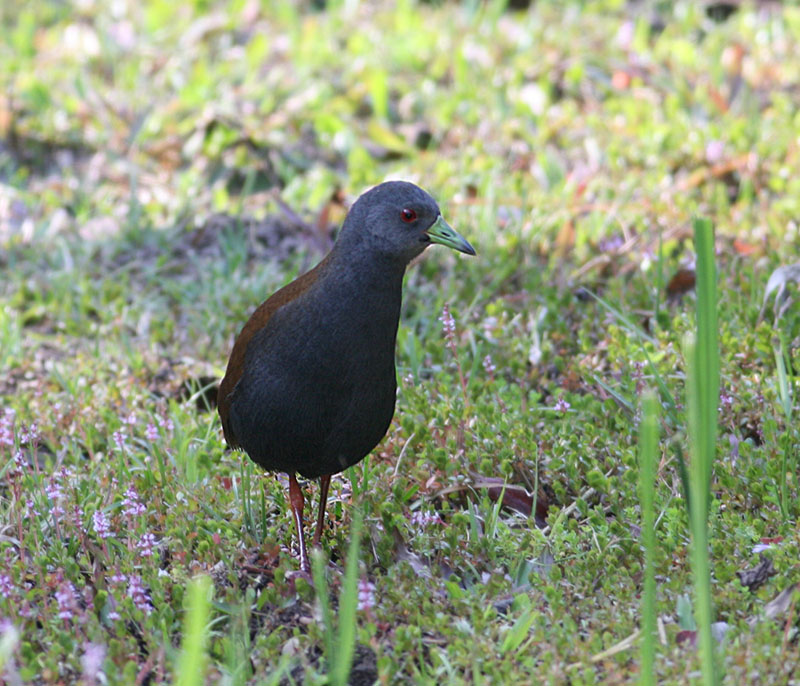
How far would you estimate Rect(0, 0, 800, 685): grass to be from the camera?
3146 mm

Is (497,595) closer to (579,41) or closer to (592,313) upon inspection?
(592,313)

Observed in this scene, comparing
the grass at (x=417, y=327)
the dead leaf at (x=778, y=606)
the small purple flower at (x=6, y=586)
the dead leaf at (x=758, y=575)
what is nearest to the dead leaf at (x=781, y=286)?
the grass at (x=417, y=327)

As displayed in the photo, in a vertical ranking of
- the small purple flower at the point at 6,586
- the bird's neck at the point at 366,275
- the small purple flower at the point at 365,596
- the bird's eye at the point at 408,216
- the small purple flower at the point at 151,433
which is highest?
the bird's eye at the point at 408,216

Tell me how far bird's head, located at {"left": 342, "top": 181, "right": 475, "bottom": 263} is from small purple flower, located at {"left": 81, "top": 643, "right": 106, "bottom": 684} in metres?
1.31

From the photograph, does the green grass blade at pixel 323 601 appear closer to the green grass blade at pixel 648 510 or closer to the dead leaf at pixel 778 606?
the green grass blade at pixel 648 510

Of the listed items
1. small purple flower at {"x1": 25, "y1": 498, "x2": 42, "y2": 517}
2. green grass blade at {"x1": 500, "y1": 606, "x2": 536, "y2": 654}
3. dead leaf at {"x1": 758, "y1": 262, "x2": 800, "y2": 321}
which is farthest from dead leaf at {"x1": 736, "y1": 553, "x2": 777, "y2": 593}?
small purple flower at {"x1": 25, "y1": 498, "x2": 42, "y2": 517}

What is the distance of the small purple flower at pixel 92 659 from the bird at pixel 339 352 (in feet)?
2.23

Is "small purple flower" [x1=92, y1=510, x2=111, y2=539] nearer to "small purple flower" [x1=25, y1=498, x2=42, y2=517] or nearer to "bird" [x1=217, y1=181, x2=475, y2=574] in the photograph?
"small purple flower" [x1=25, y1=498, x2=42, y2=517]

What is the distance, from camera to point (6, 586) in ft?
10.5

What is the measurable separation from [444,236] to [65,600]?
147 centimetres

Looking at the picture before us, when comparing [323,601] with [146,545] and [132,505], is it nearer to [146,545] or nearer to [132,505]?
[146,545]

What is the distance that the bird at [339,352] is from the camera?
3361 millimetres

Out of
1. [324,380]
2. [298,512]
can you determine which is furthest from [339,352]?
[298,512]

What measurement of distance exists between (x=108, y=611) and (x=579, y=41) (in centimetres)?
507
